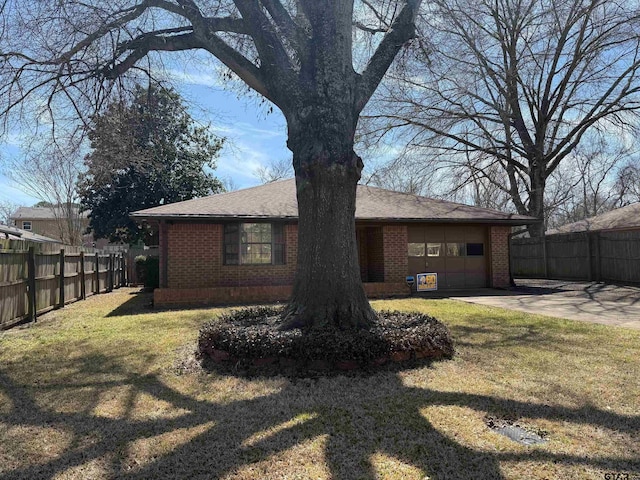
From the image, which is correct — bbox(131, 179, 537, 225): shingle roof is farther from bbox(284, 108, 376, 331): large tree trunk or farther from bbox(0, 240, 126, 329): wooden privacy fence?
bbox(284, 108, 376, 331): large tree trunk

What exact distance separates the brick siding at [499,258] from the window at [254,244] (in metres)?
7.82

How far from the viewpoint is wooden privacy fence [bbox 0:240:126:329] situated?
326 inches

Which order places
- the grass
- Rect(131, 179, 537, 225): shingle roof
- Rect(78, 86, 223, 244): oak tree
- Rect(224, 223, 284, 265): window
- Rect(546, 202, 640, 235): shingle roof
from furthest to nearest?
Rect(78, 86, 223, 244): oak tree, Rect(546, 202, 640, 235): shingle roof, Rect(224, 223, 284, 265): window, Rect(131, 179, 537, 225): shingle roof, the grass

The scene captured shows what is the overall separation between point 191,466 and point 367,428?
4.61ft

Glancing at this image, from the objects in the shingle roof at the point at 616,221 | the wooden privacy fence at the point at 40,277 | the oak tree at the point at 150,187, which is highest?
the oak tree at the point at 150,187

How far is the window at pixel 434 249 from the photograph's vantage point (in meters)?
15.5

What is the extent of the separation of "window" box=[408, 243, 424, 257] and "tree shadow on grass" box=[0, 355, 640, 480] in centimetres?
1069

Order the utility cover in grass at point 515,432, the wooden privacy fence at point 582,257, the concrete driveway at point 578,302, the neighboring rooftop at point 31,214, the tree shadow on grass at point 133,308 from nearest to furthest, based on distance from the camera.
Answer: the utility cover in grass at point 515,432
the concrete driveway at point 578,302
the tree shadow on grass at point 133,308
the wooden privacy fence at point 582,257
the neighboring rooftop at point 31,214

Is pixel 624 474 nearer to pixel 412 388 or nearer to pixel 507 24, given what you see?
pixel 412 388

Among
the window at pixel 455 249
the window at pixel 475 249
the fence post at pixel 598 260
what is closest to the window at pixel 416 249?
the window at pixel 455 249

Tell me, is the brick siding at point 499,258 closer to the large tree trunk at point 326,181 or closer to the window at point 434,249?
the window at point 434,249

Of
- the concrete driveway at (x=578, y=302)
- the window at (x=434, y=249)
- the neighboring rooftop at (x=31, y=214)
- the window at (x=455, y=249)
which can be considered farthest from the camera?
the neighboring rooftop at (x=31, y=214)

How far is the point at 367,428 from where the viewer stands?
11.7 feet

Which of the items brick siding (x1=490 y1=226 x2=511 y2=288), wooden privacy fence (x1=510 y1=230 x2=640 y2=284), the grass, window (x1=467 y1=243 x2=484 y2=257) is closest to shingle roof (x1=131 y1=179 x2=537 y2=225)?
brick siding (x1=490 y1=226 x2=511 y2=288)
